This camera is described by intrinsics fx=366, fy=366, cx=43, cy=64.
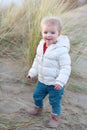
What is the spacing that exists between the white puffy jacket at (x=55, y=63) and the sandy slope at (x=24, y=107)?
46cm

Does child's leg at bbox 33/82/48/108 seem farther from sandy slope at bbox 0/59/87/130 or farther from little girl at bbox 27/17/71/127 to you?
sandy slope at bbox 0/59/87/130

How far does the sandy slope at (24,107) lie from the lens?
3.49 metres

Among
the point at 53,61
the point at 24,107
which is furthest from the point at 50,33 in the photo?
the point at 24,107

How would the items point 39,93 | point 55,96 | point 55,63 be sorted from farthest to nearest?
point 39,93 → point 55,96 → point 55,63

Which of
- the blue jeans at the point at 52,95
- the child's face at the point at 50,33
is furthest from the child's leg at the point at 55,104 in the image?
the child's face at the point at 50,33

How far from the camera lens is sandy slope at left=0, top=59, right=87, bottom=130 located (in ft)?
11.5

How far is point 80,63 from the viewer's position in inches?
209

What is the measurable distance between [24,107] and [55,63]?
0.77 meters

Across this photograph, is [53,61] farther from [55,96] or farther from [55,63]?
[55,96]

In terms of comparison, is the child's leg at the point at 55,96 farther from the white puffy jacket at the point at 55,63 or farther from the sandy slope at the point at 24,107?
the sandy slope at the point at 24,107

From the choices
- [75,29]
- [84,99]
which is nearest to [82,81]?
[84,99]

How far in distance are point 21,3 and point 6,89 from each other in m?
2.21

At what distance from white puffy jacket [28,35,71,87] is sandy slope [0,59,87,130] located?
46 cm

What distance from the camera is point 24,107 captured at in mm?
3840
